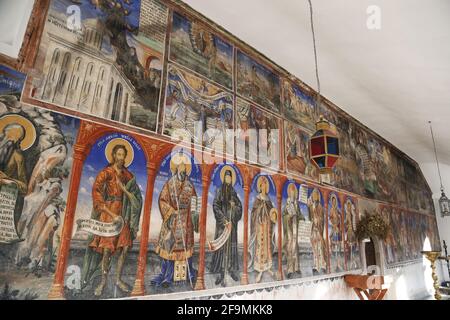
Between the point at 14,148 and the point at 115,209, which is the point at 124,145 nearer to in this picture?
the point at 115,209

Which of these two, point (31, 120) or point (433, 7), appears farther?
point (433, 7)

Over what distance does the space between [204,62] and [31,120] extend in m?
2.81

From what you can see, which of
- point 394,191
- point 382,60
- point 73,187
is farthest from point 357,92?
point 73,187

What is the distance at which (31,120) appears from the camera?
2.74 meters

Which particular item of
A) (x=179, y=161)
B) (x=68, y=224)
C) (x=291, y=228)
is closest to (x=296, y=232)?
(x=291, y=228)

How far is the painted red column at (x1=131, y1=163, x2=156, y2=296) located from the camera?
321 cm

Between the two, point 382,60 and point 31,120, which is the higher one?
point 382,60

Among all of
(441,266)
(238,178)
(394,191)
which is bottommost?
(441,266)

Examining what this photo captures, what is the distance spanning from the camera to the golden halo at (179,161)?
385 cm

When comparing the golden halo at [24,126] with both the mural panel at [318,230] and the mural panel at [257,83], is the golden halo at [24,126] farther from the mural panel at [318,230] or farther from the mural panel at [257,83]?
the mural panel at [318,230]

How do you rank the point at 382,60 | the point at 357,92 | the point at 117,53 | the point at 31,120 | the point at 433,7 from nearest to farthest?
the point at 31,120
the point at 117,53
the point at 433,7
the point at 382,60
the point at 357,92

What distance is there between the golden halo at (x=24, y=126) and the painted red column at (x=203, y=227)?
85.9 inches

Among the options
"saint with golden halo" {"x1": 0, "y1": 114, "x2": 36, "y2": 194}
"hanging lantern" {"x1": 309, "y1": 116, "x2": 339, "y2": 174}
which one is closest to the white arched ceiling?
"hanging lantern" {"x1": 309, "y1": 116, "x2": 339, "y2": 174}
